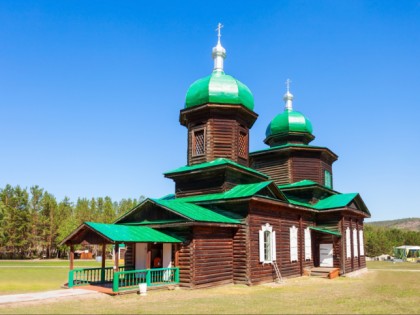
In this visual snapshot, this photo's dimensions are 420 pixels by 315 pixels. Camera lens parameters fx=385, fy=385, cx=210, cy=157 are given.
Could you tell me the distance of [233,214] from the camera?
65.0 feet

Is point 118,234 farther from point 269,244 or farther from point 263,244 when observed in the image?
point 269,244

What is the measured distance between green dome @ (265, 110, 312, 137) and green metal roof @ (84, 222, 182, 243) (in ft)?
56.0

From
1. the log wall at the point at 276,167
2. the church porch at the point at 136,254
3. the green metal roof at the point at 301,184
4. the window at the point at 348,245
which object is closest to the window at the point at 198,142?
the church porch at the point at 136,254

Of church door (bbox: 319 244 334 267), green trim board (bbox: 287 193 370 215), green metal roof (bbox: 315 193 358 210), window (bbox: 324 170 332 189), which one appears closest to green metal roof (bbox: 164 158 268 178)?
green trim board (bbox: 287 193 370 215)

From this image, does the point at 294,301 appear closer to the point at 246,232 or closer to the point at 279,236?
the point at 246,232

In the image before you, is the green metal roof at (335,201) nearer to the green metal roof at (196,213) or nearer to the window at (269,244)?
the window at (269,244)

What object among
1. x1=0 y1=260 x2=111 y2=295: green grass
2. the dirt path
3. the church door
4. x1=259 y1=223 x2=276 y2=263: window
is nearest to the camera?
the dirt path

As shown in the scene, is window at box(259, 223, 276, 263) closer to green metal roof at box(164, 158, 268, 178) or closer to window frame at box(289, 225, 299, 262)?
window frame at box(289, 225, 299, 262)

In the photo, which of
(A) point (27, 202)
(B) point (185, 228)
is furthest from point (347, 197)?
(A) point (27, 202)

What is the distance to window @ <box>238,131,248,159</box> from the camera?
23.6m

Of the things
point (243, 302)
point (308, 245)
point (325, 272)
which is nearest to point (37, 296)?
point (243, 302)

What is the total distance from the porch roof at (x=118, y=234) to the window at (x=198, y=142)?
6837 millimetres

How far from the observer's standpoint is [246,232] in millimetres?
18969

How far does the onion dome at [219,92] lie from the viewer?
23.1 metres
